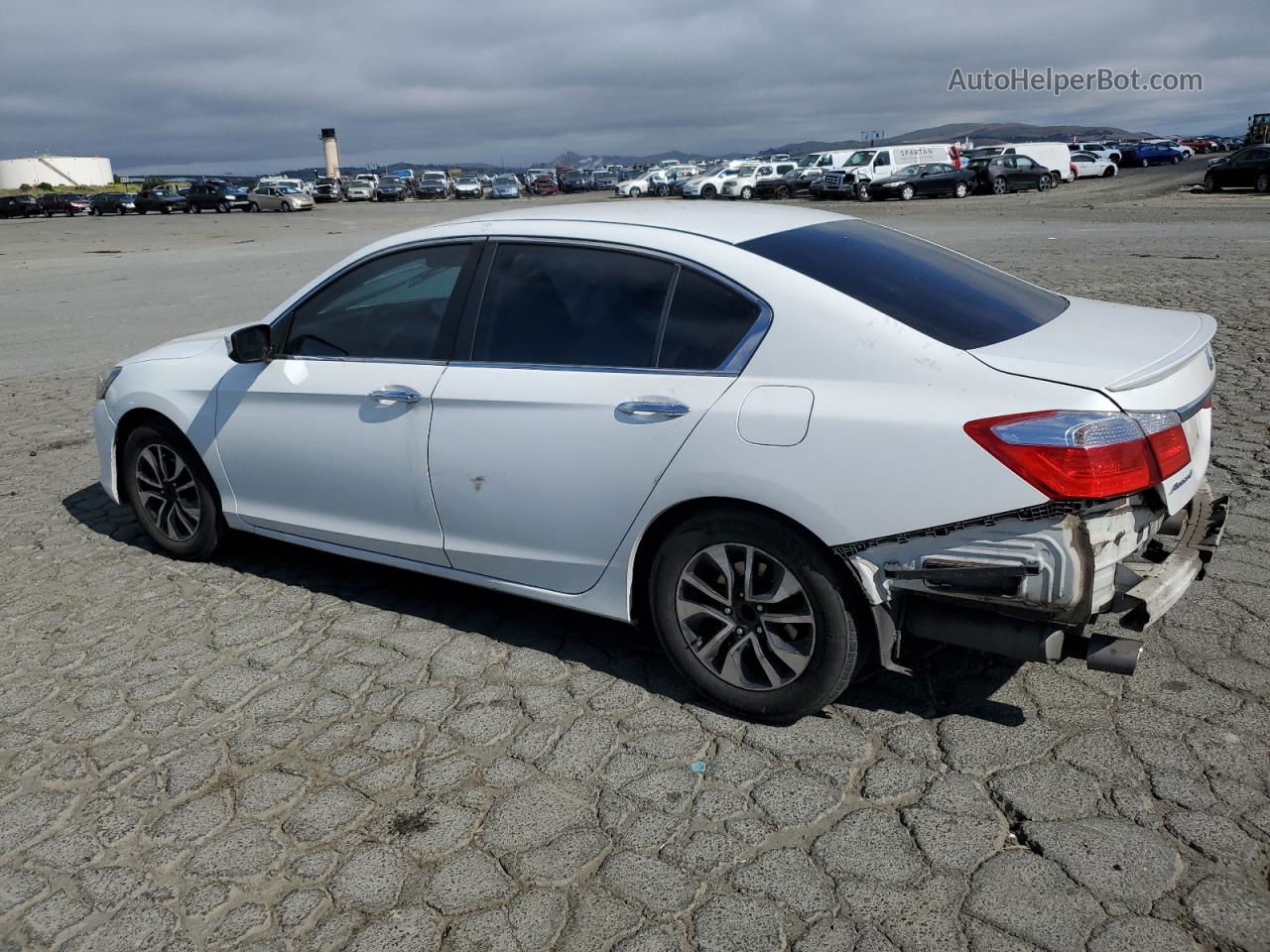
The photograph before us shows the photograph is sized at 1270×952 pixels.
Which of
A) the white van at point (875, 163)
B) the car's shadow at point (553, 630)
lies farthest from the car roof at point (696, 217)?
the white van at point (875, 163)

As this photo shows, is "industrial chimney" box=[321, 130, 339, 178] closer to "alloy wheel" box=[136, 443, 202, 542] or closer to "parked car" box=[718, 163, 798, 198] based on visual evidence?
"parked car" box=[718, 163, 798, 198]

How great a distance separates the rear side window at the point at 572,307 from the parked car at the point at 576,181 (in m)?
69.7

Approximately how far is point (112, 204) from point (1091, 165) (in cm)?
5301

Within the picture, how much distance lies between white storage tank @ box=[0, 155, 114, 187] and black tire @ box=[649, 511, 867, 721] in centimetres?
11880

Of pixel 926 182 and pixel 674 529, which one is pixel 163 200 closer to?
pixel 926 182

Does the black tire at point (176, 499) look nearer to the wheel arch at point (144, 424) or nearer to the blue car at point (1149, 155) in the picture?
the wheel arch at point (144, 424)

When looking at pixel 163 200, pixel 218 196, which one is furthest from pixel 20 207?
pixel 218 196

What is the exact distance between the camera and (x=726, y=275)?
3.63m

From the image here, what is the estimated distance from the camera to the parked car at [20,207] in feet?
208

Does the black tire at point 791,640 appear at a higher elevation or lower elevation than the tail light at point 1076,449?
lower

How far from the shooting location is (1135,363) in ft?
10.8

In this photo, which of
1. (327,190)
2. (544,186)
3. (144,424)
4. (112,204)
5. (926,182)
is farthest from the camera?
(544,186)

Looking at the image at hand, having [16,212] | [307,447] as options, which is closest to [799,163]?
[16,212]

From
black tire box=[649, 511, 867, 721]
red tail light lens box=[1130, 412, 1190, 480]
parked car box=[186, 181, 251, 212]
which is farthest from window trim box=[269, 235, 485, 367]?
parked car box=[186, 181, 251, 212]
